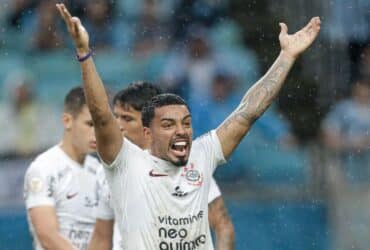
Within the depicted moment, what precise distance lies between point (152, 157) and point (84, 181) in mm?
1952

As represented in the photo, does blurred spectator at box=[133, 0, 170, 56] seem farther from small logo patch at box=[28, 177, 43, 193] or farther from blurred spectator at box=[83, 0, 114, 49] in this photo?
small logo patch at box=[28, 177, 43, 193]

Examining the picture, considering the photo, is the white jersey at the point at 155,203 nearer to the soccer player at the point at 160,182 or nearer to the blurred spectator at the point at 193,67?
the soccer player at the point at 160,182

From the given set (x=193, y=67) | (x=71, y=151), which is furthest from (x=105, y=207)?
(x=193, y=67)

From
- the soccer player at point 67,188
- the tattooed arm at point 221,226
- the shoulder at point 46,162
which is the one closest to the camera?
the tattooed arm at point 221,226

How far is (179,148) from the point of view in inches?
272

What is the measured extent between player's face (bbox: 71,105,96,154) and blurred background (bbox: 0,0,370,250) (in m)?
2.60

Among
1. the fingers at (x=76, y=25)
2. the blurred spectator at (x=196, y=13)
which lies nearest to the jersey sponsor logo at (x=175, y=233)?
the fingers at (x=76, y=25)

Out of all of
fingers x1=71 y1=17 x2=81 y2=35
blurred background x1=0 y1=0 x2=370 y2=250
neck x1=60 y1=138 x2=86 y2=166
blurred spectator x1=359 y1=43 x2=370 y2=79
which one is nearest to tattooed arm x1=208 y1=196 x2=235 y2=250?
neck x1=60 y1=138 x2=86 y2=166

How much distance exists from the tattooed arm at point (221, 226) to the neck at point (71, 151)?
1387 mm

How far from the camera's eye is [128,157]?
6.92 metres

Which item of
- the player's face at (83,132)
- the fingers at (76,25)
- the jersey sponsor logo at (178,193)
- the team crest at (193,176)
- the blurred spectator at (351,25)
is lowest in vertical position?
the jersey sponsor logo at (178,193)

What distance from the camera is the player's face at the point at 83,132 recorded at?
893cm

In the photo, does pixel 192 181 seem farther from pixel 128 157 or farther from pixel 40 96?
pixel 40 96

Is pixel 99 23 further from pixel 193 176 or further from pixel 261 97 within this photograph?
pixel 193 176
